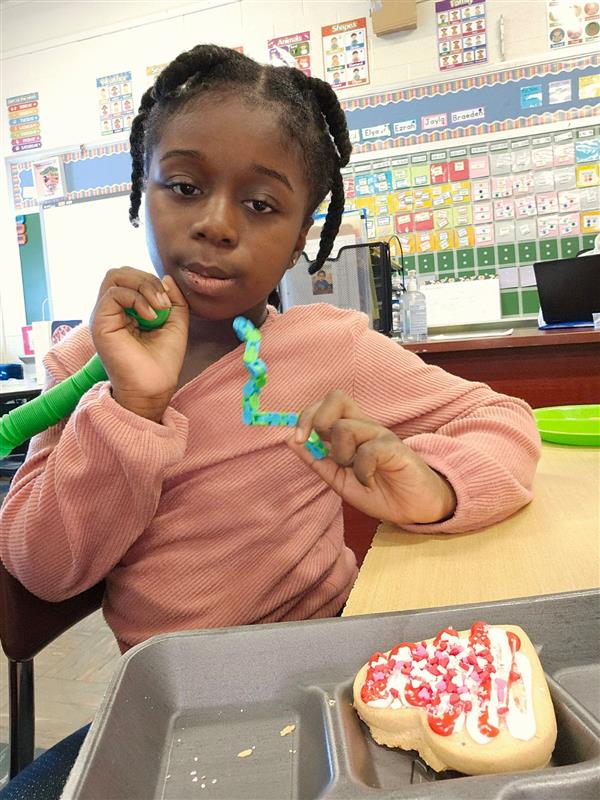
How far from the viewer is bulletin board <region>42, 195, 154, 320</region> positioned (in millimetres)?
3707

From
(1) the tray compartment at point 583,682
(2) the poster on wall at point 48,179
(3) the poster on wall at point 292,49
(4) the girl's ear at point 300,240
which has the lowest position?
(1) the tray compartment at point 583,682

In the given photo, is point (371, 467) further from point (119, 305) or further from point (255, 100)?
point (255, 100)

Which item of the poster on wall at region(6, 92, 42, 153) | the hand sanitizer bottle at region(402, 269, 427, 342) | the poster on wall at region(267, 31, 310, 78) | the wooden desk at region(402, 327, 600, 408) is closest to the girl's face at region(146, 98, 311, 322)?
the wooden desk at region(402, 327, 600, 408)

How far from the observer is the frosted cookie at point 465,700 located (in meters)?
0.35

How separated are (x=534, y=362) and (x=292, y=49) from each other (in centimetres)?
231

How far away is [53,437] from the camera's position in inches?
29.8

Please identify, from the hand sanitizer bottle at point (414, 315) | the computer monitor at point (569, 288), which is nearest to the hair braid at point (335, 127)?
the computer monitor at point (569, 288)

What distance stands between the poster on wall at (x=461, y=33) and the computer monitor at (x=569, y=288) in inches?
57.9

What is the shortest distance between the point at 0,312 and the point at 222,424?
3.65 meters

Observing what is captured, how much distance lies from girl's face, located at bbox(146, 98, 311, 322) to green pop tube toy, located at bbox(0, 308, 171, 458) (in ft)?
0.24

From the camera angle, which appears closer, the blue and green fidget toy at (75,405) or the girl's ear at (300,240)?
the blue and green fidget toy at (75,405)

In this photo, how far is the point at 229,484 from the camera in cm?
79

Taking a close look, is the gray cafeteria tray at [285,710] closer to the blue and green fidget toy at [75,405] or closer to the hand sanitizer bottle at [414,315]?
the blue and green fidget toy at [75,405]

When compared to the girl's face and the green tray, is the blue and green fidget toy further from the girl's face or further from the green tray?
the green tray
